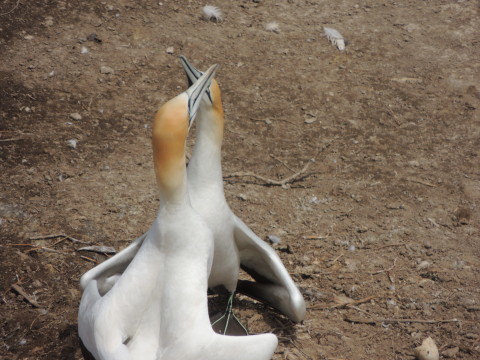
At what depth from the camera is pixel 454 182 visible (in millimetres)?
4945

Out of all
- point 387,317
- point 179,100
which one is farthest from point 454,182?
point 179,100

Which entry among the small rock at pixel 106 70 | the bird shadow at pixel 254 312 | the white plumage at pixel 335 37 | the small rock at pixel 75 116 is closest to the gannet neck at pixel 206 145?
the bird shadow at pixel 254 312

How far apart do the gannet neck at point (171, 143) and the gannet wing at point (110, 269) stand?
510 mm

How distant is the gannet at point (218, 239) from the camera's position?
320 centimetres

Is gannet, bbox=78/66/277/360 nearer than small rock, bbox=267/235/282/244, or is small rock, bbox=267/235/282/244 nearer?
gannet, bbox=78/66/277/360

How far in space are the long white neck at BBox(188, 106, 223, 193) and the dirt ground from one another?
3.25 ft

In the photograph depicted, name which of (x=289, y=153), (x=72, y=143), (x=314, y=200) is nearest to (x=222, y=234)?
(x=314, y=200)

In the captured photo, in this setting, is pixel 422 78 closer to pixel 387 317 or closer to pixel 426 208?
pixel 426 208

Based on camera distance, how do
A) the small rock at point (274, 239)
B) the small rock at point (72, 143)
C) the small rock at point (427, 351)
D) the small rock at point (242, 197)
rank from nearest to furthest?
the small rock at point (427, 351) → the small rock at point (274, 239) → the small rock at point (242, 197) → the small rock at point (72, 143)

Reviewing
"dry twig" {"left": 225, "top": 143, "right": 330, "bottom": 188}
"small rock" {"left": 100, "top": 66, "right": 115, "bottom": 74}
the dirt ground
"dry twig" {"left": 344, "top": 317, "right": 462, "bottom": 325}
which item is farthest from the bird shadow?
"small rock" {"left": 100, "top": 66, "right": 115, "bottom": 74}

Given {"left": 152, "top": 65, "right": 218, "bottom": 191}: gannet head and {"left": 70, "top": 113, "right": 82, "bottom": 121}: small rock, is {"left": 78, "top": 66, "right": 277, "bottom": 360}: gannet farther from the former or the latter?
{"left": 70, "top": 113, "right": 82, "bottom": 121}: small rock

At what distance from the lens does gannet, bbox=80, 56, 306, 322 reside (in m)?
3.20

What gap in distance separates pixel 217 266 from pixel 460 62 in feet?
14.0

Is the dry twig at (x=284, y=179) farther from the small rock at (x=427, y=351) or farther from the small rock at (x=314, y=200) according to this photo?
the small rock at (x=427, y=351)
